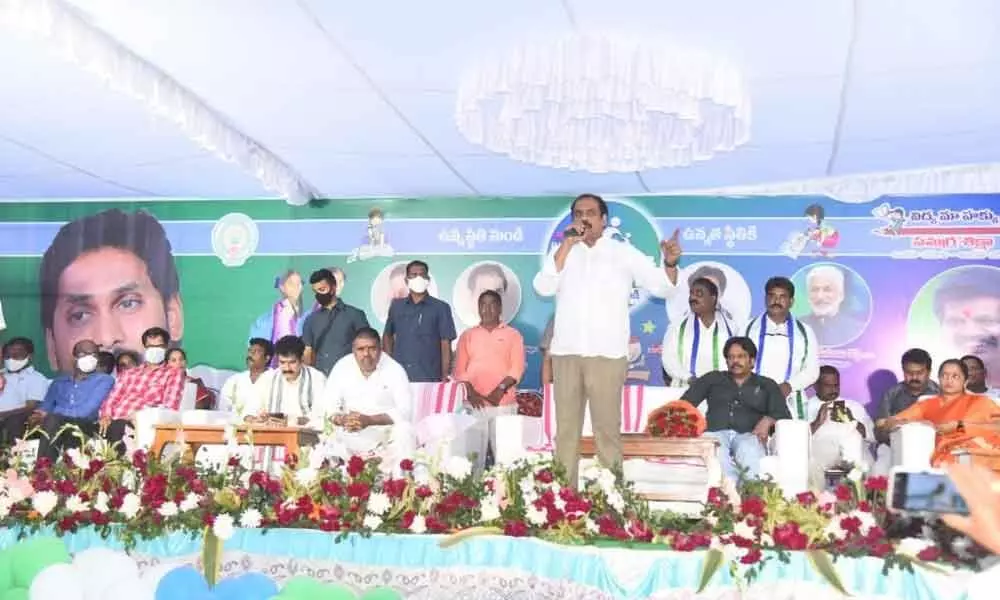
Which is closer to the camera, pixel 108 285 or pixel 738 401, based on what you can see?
pixel 738 401

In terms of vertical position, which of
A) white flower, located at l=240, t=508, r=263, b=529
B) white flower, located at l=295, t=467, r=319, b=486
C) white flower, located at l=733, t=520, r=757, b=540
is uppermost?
white flower, located at l=295, t=467, r=319, b=486

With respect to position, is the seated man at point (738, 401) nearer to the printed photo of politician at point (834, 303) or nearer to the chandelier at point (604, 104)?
the chandelier at point (604, 104)

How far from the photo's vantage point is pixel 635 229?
9.59 metres

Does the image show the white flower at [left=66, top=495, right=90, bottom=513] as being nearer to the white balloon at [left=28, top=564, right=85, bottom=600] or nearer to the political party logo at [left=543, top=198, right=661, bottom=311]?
the white balloon at [left=28, top=564, right=85, bottom=600]

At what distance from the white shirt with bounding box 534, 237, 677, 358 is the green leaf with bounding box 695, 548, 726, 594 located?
1.46m

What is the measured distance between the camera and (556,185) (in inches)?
373

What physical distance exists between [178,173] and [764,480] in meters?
6.45

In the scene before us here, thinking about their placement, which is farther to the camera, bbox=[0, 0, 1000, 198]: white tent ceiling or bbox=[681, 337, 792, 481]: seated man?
bbox=[681, 337, 792, 481]: seated man

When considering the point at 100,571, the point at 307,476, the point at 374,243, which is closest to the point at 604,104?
the point at 307,476

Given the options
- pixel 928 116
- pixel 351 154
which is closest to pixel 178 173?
pixel 351 154

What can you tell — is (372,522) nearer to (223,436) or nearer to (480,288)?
(223,436)

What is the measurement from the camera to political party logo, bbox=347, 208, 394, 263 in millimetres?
9992

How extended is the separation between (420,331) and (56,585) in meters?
5.98

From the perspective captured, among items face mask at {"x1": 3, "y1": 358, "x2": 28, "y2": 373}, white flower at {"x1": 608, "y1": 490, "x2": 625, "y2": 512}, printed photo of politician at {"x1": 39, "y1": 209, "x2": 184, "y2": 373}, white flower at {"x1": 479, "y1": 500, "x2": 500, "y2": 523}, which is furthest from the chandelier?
face mask at {"x1": 3, "y1": 358, "x2": 28, "y2": 373}
